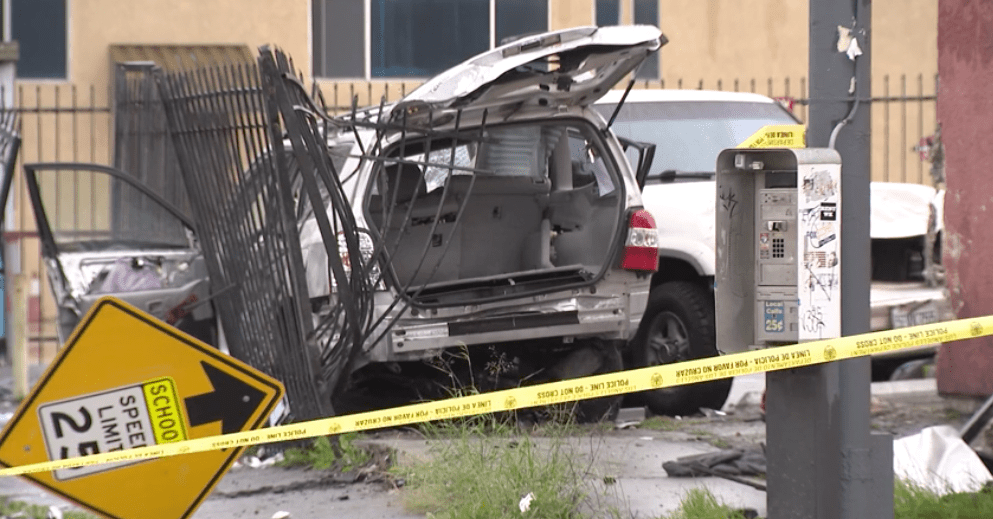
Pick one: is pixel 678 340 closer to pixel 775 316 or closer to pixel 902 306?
pixel 902 306

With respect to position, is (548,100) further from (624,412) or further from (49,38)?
(49,38)

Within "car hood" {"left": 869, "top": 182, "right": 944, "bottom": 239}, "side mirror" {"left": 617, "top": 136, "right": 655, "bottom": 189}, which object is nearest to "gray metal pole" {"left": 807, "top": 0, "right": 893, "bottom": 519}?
"side mirror" {"left": 617, "top": 136, "right": 655, "bottom": 189}

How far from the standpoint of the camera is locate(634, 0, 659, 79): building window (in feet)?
52.9

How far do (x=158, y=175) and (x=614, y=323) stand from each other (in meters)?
5.70

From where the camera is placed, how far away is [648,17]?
53.1 ft

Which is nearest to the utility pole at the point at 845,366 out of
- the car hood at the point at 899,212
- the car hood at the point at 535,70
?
the car hood at the point at 535,70

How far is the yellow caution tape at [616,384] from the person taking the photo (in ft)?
13.5

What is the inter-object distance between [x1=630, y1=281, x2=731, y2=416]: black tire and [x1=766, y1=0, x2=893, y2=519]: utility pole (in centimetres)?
423

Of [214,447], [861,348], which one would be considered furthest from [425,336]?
[861,348]

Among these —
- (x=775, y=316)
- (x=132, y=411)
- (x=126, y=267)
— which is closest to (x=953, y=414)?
(x=775, y=316)

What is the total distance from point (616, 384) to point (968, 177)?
3733 mm

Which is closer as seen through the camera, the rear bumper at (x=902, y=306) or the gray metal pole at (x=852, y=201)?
the gray metal pole at (x=852, y=201)

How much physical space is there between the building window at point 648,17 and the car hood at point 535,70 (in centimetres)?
888

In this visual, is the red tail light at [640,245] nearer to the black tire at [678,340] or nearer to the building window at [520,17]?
the black tire at [678,340]
